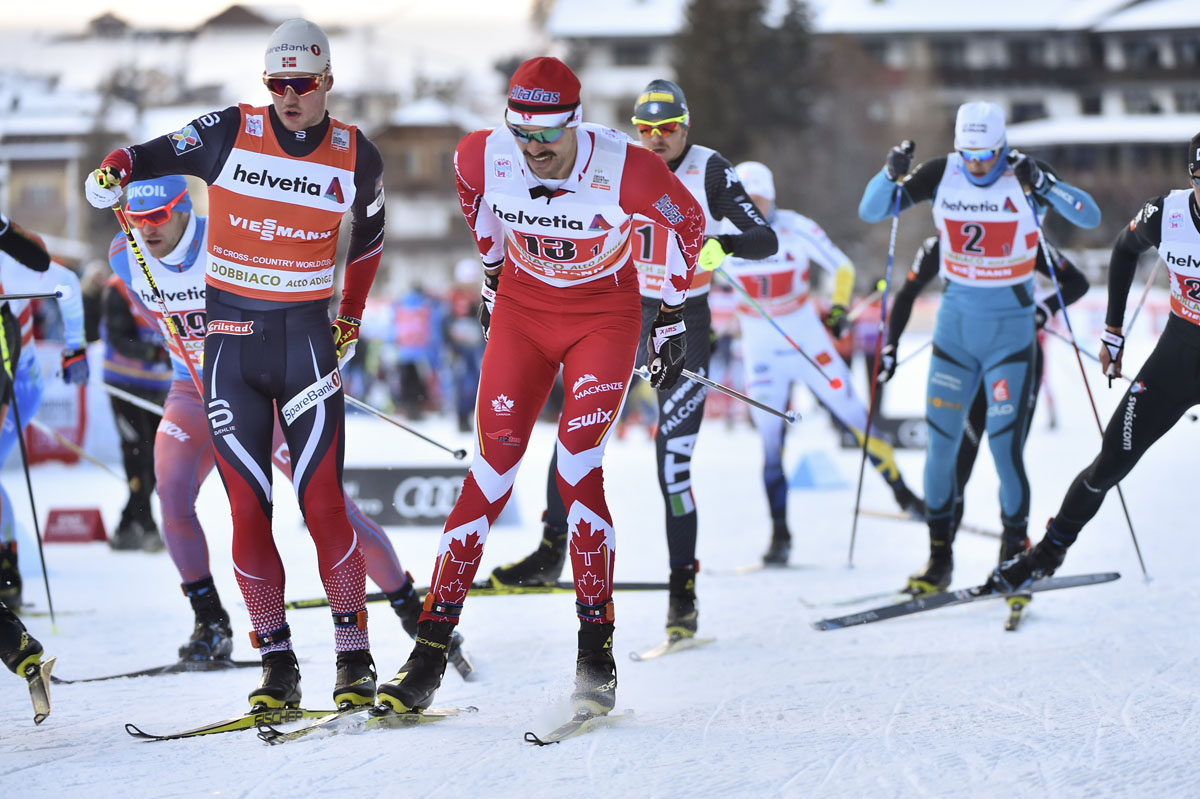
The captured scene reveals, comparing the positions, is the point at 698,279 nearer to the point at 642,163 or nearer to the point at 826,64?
the point at 642,163

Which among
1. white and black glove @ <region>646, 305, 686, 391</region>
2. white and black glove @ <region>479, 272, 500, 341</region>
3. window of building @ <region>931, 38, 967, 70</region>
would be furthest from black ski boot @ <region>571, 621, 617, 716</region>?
window of building @ <region>931, 38, 967, 70</region>

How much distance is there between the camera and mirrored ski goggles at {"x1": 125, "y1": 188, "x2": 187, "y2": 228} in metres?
5.47

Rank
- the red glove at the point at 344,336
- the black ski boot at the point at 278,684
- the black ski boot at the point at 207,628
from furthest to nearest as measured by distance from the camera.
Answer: the black ski boot at the point at 207,628 < the red glove at the point at 344,336 < the black ski boot at the point at 278,684

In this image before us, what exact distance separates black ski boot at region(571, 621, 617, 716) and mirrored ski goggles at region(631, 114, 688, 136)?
2479 millimetres

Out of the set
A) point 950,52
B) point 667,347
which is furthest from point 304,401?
point 950,52

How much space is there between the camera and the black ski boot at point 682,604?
5.88 metres

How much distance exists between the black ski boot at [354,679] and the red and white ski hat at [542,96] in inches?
71.3

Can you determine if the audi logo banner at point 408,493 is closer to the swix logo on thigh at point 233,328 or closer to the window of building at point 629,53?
the swix logo on thigh at point 233,328

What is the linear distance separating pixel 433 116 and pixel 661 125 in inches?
2004

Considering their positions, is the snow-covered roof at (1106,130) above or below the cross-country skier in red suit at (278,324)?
above

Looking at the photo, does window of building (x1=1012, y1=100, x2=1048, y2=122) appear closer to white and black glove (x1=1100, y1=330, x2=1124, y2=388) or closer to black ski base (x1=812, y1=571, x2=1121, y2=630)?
white and black glove (x1=1100, y1=330, x2=1124, y2=388)

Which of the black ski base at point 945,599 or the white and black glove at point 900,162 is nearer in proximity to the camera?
the black ski base at point 945,599

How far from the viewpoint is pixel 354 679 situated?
433cm

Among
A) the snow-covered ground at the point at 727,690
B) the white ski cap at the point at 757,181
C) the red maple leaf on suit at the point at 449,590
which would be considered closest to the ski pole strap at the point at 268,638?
the snow-covered ground at the point at 727,690
